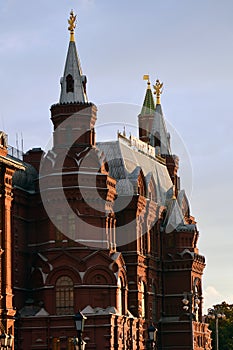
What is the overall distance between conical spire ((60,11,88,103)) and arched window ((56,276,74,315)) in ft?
50.3

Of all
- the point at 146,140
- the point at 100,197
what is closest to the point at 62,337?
the point at 100,197

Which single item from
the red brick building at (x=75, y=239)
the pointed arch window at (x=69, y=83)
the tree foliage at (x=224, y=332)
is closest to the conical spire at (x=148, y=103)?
the red brick building at (x=75, y=239)

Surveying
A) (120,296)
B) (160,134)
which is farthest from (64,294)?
(160,134)

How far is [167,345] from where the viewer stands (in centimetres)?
9781

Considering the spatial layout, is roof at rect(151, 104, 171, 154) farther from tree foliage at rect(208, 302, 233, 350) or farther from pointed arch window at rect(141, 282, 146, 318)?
tree foliage at rect(208, 302, 233, 350)

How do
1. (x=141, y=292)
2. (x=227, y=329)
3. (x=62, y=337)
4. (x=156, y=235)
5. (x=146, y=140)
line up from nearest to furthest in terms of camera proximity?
(x=62, y=337) → (x=141, y=292) → (x=156, y=235) → (x=146, y=140) → (x=227, y=329)

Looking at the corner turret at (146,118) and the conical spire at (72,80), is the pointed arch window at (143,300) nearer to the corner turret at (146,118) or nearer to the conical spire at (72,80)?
the conical spire at (72,80)

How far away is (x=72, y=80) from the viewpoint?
87.1 meters

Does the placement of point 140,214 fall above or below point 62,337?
above

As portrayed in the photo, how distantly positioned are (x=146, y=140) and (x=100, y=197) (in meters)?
31.5

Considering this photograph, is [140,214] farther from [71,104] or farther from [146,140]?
[146,140]

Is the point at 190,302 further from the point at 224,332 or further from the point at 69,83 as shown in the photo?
the point at 224,332

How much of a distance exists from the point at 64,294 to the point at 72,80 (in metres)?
18.5

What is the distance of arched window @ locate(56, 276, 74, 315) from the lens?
81.6m
